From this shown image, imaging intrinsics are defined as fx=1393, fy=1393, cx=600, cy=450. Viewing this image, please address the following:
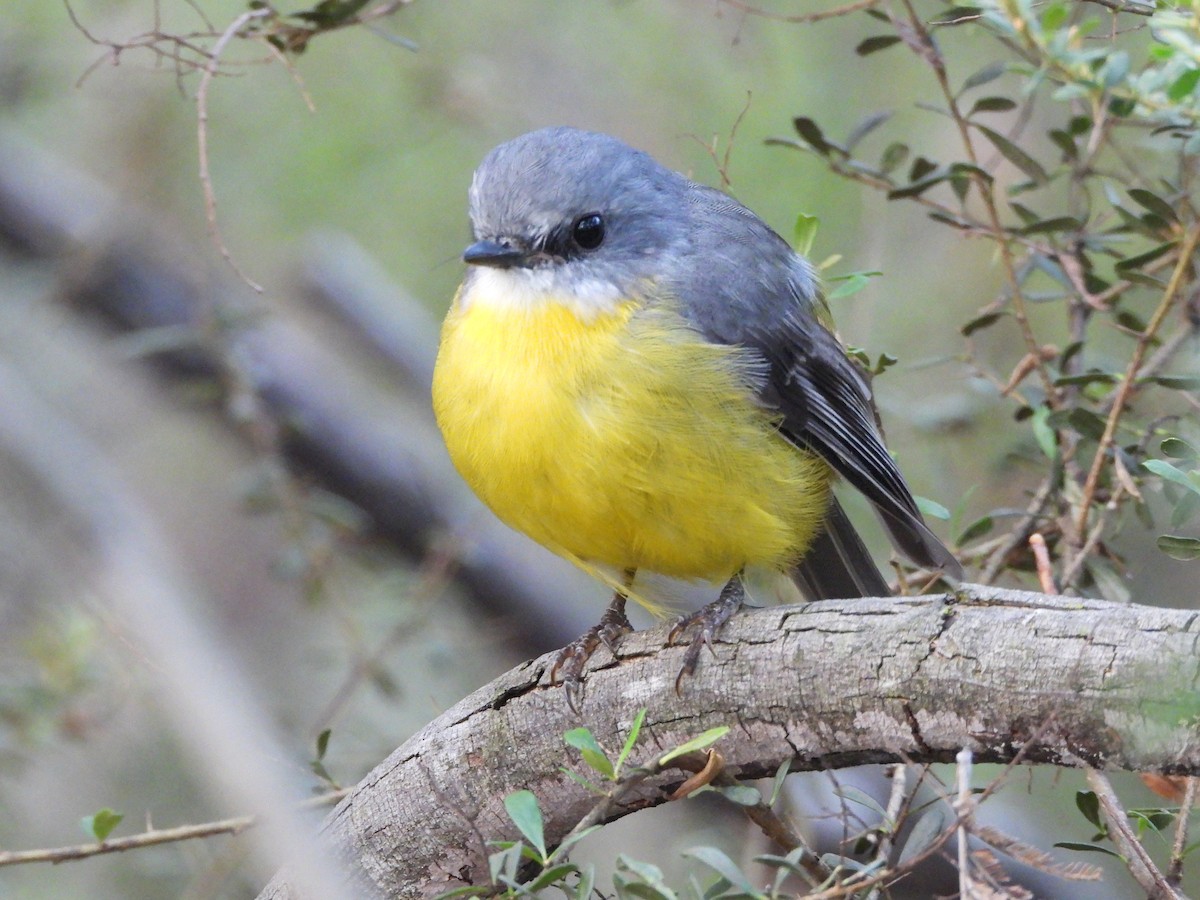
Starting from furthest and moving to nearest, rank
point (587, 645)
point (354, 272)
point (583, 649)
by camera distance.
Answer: point (354, 272)
point (587, 645)
point (583, 649)

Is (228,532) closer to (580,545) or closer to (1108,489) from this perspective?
(580,545)

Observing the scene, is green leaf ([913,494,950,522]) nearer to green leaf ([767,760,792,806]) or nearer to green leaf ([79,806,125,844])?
green leaf ([767,760,792,806])

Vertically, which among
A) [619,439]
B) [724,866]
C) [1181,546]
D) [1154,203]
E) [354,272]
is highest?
[354,272]

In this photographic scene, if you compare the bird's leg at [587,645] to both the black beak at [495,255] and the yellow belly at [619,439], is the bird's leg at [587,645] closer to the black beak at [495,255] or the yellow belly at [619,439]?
the yellow belly at [619,439]

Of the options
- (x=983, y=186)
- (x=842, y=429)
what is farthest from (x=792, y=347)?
(x=983, y=186)

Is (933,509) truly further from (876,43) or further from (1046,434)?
(876,43)

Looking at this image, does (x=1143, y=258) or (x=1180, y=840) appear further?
(x=1143, y=258)

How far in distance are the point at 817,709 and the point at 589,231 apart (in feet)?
5.01

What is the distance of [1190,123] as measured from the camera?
9.49ft

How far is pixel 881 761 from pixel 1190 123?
148 cm

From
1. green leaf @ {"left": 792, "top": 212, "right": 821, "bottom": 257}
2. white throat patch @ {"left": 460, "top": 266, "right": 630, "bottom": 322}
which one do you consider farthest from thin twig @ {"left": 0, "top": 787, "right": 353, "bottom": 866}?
green leaf @ {"left": 792, "top": 212, "right": 821, "bottom": 257}

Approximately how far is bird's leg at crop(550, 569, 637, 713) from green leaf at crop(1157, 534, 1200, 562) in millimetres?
1237

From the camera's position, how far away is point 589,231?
3.61 metres

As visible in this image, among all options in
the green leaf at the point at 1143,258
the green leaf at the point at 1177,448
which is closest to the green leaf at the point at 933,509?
the green leaf at the point at 1143,258
